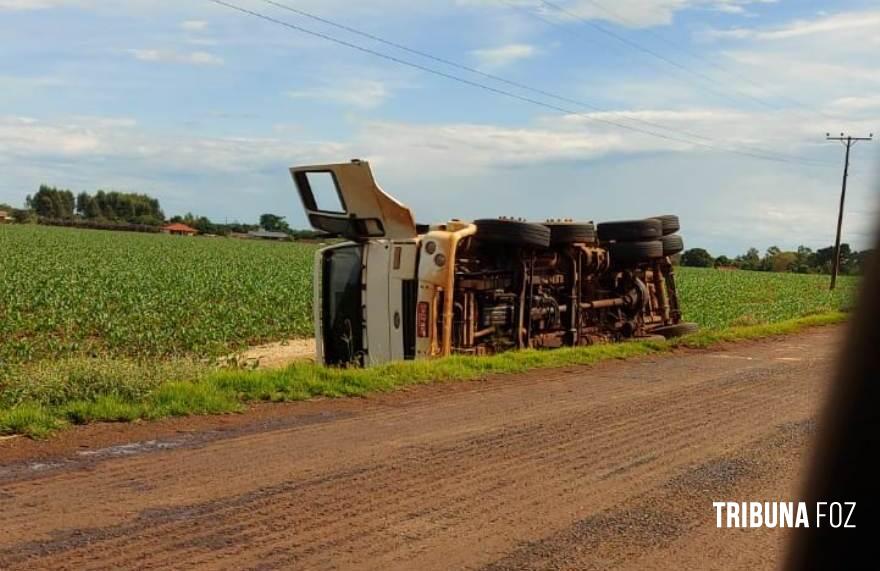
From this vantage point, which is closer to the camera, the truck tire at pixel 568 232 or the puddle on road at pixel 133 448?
the puddle on road at pixel 133 448

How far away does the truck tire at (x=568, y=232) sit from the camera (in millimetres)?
14805

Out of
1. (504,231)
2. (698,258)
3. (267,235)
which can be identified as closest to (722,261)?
(698,258)

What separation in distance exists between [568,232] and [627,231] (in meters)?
1.97

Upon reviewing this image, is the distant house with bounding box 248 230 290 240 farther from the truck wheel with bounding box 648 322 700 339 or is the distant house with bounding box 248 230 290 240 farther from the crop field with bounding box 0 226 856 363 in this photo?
the truck wheel with bounding box 648 322 700 339

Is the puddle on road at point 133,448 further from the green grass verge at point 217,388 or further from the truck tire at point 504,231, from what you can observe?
the truck tire at point 504,231

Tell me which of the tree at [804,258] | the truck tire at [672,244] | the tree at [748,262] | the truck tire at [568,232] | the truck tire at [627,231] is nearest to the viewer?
the tree at [804,258]

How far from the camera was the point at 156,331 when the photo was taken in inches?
755

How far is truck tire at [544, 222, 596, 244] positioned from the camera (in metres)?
14.8

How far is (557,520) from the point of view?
18.6 feet

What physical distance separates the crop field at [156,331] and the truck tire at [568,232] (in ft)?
5.96

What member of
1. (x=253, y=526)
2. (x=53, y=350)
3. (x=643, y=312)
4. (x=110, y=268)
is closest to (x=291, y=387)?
(x=253, y=526)

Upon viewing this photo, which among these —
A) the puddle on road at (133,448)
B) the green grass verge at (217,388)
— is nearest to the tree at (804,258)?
the green grass verge at (217,388)

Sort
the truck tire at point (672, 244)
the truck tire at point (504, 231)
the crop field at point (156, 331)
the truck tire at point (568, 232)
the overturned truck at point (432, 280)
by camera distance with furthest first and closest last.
Result: the truck tire at point (672, 244) < the truck tire at point (568, 232) < the truck tire at point (504, 231) < the overturned truck at point (432, 280) < the crop field at point (156, 331)

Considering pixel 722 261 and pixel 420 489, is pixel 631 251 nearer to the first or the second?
pixel 420 489
